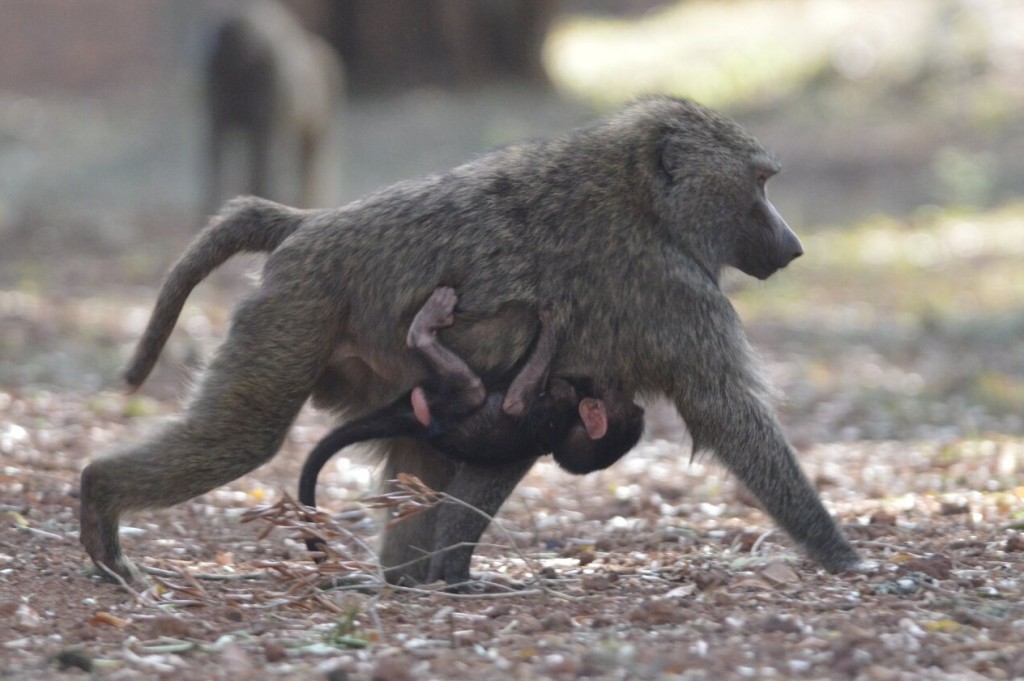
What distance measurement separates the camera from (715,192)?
441 cm

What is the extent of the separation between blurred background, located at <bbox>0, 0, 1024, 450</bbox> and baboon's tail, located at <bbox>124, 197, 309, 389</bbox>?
2850mm

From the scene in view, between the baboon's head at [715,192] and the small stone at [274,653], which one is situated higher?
the baboon's head at [715,192]

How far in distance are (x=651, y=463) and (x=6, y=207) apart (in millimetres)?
8174

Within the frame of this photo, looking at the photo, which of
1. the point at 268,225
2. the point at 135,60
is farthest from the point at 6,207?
the point at 268,225

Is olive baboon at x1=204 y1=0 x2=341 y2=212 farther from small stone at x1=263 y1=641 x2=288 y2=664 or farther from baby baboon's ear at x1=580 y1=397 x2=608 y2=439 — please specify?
small stone at x1=263 y1=641 x2=288 y2=664

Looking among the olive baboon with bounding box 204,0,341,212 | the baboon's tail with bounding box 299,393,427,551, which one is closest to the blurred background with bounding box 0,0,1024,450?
the olive baboon with bounding box 204,0,341,212

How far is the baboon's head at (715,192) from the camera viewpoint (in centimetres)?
436

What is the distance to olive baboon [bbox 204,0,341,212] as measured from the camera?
1166cm

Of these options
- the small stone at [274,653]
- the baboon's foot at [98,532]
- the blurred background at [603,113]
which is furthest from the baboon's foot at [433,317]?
the blurred background at [603,113]

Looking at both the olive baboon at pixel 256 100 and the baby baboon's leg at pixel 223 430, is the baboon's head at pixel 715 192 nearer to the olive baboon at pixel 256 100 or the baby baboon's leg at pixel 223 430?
the baby baboon's leg at pixel 223 430

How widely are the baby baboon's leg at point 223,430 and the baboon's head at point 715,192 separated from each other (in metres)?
1.09

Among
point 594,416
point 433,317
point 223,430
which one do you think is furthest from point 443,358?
point 223,430

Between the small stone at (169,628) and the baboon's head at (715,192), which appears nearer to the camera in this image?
the small stone at (169,628)

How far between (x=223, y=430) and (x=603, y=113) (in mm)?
4059
